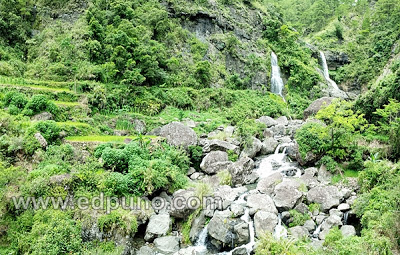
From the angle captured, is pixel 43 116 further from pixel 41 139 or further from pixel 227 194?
pixel 227 194

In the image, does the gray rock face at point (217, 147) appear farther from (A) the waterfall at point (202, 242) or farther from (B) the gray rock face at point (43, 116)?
(B) the gray rock face at point (43, 116)

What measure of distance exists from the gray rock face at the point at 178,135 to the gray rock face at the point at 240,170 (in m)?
3.96

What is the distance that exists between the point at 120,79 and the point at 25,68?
907 centimetres

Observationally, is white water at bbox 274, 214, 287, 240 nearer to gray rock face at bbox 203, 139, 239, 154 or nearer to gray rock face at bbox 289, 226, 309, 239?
gray rock face at bbox 289, 226, 309, 239

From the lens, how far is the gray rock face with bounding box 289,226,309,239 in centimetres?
1363

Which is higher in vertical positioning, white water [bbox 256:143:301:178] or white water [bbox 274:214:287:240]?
white water [bbox 274:214:287:240]

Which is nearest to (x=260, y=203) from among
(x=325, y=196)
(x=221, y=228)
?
(x=221, y=228)

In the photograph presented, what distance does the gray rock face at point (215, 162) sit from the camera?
20.8m

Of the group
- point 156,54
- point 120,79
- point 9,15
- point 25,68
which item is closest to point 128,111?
point 120,79

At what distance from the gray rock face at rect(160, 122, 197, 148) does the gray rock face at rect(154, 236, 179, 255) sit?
337 inches

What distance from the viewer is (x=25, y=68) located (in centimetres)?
2692

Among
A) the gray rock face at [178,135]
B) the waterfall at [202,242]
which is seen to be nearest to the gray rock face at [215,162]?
the gray rock face at [178,135]

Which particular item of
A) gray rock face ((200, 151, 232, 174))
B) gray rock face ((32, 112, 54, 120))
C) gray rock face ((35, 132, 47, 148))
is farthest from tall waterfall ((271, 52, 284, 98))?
gray rock face ((35, 132, 47, 148))

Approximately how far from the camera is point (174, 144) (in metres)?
21.7
